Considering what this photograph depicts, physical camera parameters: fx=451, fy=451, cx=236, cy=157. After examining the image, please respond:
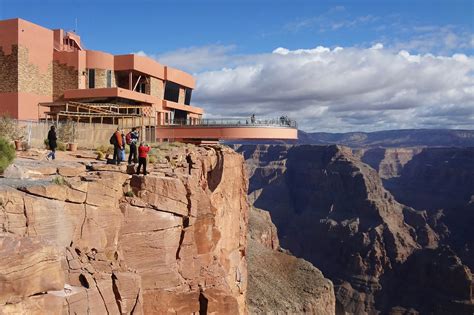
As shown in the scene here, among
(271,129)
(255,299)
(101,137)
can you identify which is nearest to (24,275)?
(101,137)

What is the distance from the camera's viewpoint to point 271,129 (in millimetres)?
38219

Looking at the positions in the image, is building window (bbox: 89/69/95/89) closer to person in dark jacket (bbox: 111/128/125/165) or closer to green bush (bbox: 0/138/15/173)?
person in dark jacket (bbox: 111/128/125/165)

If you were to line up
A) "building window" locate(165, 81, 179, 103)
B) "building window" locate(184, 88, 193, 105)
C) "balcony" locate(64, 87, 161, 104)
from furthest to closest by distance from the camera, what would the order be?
"building window" locate(184, 88, 193, 105), "building window" locate(165, 81, 179, 103), "balcony" locate(64, 87, 161, 104)

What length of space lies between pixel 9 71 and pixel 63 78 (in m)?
4.78

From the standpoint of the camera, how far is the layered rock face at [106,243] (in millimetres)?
12617

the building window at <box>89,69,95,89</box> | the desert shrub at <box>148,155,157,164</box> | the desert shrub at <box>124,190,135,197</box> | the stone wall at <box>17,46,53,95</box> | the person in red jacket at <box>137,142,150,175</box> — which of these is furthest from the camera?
the building window at <box>89,69,95,89</box>

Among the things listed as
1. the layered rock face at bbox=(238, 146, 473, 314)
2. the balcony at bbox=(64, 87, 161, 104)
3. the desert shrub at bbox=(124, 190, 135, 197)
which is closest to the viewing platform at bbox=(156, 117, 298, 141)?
the balcony at bbox=(64, 87, 161, 104)

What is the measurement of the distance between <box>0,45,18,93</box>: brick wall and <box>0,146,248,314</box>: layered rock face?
2221cm

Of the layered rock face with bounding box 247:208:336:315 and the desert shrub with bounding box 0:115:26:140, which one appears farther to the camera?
the layered rock face with bounding box 247:208:336:315

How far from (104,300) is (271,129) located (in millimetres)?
25570

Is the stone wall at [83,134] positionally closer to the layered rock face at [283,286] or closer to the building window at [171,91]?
the building window at [171,91]

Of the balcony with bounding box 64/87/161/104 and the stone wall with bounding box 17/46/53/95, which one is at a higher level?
the stone wall with bounding box 17/46/53/95

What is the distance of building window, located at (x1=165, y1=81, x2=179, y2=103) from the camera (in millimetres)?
49969

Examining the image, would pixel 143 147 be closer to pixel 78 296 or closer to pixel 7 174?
pixel 7 174
